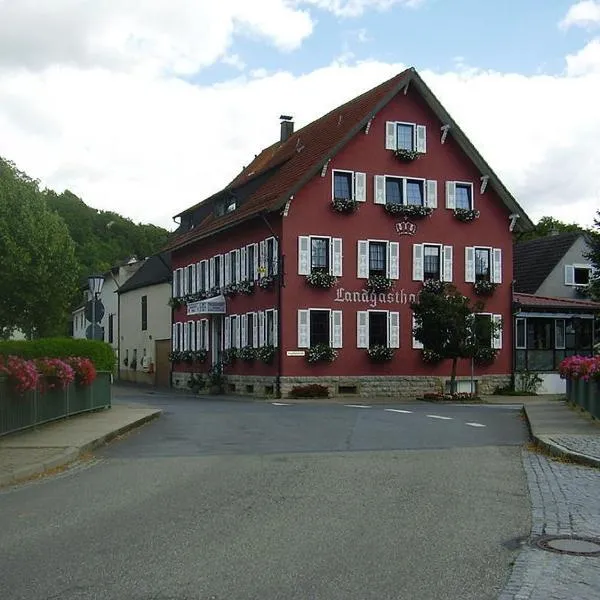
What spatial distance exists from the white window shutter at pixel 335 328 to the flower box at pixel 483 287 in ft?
22.2

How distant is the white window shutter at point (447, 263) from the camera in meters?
39.7

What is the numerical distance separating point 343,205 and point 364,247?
199 cm

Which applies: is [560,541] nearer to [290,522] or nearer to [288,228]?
[290,522]

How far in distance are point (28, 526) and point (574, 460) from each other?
8.31m

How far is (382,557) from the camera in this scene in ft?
24.0

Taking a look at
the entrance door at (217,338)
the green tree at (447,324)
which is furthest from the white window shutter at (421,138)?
the entrance door at (217,338)

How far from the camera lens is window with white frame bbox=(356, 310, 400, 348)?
3784 centimetres

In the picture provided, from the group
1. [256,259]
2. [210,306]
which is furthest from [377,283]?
[210,306]

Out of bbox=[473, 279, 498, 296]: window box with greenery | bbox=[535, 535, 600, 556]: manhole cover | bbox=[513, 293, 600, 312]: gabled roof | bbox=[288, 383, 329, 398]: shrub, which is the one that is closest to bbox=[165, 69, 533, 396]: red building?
bbox=[473, 279, 498, 296]: window box with greenery

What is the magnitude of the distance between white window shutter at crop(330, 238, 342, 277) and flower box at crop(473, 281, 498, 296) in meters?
6.60

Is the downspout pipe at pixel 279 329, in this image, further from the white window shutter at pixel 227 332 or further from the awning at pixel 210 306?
the awning at pixel 210 306

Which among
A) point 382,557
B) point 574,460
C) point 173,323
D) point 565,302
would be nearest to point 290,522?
point 382,557

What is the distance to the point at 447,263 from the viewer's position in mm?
39781

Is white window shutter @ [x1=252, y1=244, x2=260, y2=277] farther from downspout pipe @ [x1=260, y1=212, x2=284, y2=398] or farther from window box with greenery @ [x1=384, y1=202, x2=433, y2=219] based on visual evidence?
window box with greenery @ [x1=384, y1=202, x2=433, y2=219]
